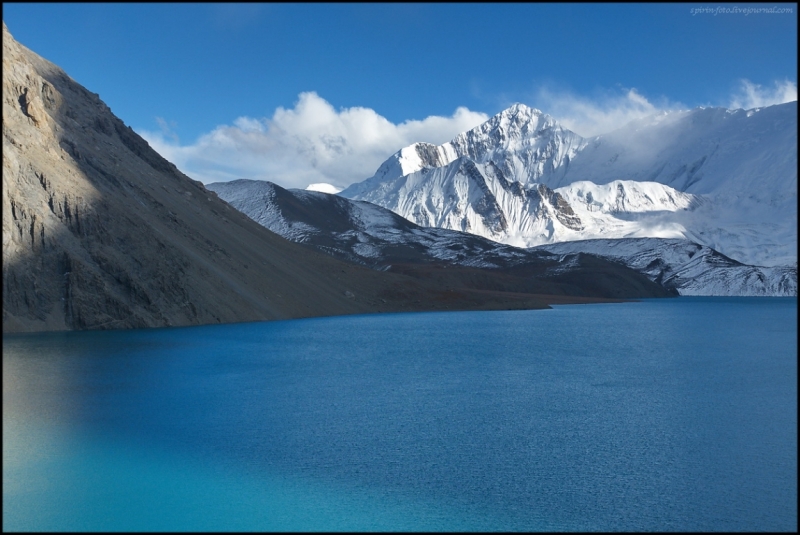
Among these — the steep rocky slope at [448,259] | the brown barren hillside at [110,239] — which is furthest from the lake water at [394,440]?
the steep rocky slope at [448,259]

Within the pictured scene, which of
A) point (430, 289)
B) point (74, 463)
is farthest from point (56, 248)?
point (430, 289)

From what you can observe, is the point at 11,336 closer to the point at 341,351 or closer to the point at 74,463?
the point at 341,351

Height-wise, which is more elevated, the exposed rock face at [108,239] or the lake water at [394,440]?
the exposed rock face at [108,239]

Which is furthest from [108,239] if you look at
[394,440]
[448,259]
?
[448,259]

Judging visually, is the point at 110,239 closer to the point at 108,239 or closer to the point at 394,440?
the point at 108,239

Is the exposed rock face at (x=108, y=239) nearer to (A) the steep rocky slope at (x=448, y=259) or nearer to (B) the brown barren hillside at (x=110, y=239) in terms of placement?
(B) the brown barren hillside at (x=110, y=239)

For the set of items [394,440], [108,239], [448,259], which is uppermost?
[448,259]
